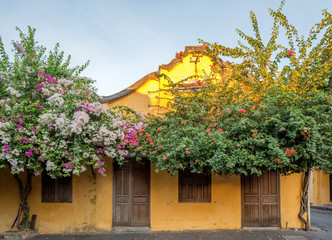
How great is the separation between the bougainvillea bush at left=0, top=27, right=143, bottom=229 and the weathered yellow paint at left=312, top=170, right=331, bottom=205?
533 inches

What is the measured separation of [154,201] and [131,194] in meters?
0.79

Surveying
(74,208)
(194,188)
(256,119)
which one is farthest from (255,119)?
(74,208)

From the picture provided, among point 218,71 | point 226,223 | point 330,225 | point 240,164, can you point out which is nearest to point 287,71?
point 218,71

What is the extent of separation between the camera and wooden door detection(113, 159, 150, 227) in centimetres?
882

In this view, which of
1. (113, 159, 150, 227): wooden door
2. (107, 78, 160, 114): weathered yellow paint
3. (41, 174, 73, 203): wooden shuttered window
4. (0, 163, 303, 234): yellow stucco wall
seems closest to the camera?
(0, 163, 303, 234): yellow stucco wall

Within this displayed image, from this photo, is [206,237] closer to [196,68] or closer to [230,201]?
[230,201]

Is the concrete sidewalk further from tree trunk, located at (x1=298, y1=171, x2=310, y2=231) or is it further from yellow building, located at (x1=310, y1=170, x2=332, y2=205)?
yellow building, located at (x1=310, y1=170, x2=332, y2=205)

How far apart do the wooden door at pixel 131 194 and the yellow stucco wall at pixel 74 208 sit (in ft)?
0.75

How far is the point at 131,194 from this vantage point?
8.96 m

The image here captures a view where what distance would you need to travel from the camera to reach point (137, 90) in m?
10.2

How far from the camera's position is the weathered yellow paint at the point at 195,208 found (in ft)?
28.5

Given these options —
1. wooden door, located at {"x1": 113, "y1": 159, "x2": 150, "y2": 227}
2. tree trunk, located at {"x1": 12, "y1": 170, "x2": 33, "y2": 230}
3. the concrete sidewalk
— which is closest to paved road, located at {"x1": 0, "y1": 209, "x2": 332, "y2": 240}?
the concrete sidewalk

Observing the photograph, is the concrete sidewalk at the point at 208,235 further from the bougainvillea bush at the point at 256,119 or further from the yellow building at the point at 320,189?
the yellow building at the point at 320,189

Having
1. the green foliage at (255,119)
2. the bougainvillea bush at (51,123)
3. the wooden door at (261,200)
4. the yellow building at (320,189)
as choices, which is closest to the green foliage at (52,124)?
the bougainvillea bush at (51,123)
